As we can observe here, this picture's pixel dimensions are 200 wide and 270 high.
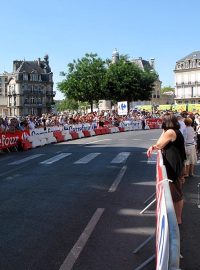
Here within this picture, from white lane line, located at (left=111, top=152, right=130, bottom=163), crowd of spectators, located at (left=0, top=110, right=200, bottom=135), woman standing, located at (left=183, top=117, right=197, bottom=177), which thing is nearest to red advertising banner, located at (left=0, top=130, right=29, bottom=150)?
crowd of spectators, located at (left=0, top=110, right=200, bottom=135)

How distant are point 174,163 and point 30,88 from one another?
4899 inches

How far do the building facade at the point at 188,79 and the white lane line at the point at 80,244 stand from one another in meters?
112

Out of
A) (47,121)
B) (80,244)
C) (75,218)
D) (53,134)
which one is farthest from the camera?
(47,121)

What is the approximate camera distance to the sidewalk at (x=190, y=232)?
5.61m

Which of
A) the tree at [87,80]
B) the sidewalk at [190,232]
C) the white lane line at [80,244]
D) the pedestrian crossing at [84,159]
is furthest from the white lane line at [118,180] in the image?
the tree at [87,80]

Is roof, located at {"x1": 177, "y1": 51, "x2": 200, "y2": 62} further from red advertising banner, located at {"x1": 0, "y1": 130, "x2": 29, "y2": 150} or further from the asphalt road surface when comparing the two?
the asphalt road surface

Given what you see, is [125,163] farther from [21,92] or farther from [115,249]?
[21,92]

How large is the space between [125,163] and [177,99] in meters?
108

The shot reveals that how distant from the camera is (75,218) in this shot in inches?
305

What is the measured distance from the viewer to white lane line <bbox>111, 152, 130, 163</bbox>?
16484 mm

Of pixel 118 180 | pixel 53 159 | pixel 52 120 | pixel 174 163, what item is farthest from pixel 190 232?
pixel 52 120

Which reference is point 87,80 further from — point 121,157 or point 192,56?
point 192,56

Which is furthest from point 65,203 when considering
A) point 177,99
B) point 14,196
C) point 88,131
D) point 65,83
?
point 177,99

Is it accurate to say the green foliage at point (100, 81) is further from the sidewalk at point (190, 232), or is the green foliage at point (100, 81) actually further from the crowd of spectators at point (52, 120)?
the sidewalk at point (190, 232)
